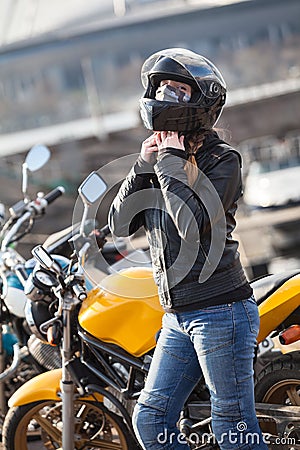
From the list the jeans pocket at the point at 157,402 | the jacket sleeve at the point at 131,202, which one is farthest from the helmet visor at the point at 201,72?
the jeans pocket at the point at 157,402

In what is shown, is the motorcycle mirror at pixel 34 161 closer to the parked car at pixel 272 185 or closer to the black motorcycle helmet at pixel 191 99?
the black motorcycle helmet at pixel 191 99

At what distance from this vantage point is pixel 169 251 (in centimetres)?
273

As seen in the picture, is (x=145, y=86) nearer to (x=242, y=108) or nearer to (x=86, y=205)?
(x=86, y=205)

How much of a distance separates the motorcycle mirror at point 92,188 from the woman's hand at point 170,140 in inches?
29.0

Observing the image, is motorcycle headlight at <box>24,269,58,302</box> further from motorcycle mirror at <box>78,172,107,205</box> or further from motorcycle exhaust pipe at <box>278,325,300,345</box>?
motorcycle exhaust pipe at <box>278,325,300,345</box>

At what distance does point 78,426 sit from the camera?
11.9 feet

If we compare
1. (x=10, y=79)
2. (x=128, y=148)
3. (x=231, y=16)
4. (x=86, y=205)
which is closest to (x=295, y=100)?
(x=128, y=148)

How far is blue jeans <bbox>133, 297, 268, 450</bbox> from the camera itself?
272 cm

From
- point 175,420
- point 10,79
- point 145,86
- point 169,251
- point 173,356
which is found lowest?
point 175,420

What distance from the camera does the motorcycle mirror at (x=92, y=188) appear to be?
11.1 feet

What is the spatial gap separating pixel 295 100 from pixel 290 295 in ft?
107

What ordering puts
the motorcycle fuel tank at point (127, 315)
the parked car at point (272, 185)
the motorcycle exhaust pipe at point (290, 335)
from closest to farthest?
the motorcycle exhaust pipe at point (290, 335) → the motorcycle fuel tank at point (127, 315) → the parked car at point (272, 185)

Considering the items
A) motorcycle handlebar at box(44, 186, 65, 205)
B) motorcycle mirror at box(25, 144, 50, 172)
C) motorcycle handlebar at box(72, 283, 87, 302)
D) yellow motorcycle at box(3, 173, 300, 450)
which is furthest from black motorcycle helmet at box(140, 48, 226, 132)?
motorcycle handlebar at box(44, 186, 65, 205)

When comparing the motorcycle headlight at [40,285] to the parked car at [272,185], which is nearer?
the motorcycle headlight at [40,285]
